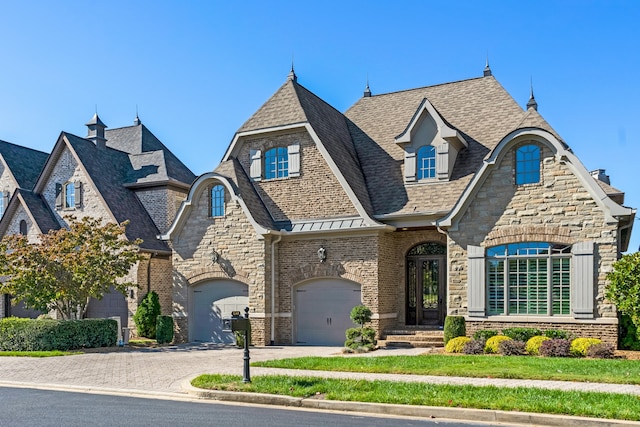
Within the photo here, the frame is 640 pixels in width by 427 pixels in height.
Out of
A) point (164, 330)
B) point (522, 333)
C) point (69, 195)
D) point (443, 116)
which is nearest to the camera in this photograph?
point (522, 333)

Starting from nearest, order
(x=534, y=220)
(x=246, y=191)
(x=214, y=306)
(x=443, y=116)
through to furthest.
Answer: (x=534, y=220) < (x=246, y=191) < (x=214, y=306) < (x=443, y=116)

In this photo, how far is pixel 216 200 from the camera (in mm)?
22109

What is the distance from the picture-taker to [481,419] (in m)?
8.87

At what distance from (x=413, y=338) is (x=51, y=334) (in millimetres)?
11460

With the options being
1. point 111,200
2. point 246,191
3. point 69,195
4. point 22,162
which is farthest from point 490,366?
point 22,162

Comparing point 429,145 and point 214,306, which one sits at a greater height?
point 429,145

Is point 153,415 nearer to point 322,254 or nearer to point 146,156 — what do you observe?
point 322,254

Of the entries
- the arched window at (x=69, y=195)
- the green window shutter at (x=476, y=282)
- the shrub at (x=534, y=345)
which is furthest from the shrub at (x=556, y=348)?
the arched window at (x=69, y=195)

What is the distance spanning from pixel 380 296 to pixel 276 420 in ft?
36.6

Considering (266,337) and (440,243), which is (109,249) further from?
(440,243)

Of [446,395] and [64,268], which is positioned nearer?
[446,395]

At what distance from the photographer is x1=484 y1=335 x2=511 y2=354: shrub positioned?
641 inches

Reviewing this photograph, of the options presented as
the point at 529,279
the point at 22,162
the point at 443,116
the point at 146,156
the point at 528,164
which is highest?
the point at 443,116

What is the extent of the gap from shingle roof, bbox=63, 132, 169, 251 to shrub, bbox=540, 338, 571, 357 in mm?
16519
